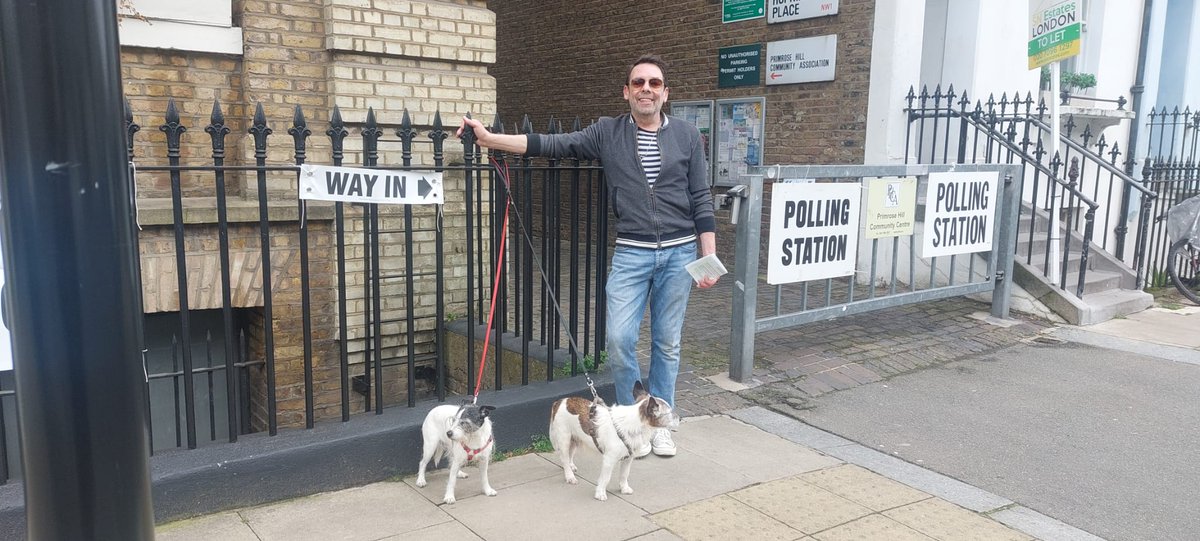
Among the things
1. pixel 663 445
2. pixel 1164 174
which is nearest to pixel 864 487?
pixel 663 445

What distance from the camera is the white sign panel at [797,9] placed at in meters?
9.10

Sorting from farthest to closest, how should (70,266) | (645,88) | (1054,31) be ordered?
1. (1054,31)
2. (645,88)
3. (70,266)

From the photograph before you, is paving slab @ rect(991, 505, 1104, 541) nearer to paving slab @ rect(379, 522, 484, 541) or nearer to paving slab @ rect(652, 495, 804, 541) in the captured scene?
paving slab @ rect(652, 495, 804, 541)

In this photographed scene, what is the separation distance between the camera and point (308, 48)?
5480 millimetres

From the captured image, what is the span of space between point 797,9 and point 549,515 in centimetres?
741

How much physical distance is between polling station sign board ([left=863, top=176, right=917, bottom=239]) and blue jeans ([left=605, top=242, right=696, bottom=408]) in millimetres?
2449

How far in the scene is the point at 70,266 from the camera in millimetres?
1638

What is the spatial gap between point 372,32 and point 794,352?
12.5 ft

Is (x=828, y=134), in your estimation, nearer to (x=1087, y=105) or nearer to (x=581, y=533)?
(x=1087, y=105)

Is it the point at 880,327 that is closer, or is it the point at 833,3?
the point at 880,327

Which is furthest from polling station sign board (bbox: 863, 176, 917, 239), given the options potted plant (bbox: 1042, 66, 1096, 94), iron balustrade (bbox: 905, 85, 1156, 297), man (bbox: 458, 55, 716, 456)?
potted plant (bbox: 1042, 66, 1096, 94)

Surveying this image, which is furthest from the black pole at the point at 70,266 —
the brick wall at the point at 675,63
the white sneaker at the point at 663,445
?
the brick wall at the point at 675,63

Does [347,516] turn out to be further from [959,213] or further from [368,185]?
[959,213]

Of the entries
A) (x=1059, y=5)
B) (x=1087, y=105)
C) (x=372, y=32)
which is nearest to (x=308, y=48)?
(x=372, y=32)
